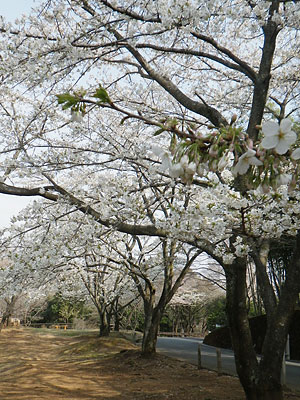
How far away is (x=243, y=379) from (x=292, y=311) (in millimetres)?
1028

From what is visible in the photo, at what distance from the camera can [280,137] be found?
1.05 metres

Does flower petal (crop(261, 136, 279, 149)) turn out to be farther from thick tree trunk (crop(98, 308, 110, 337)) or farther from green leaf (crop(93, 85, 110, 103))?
thick tree trunk (crop(98, 308, 110, 337))

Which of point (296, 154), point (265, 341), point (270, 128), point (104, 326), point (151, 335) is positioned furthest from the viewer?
point (104, 326)

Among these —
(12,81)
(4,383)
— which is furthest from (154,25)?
(4,383)

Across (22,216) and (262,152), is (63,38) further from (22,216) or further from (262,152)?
(262,152)

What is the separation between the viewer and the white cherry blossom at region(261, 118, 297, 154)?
103cm

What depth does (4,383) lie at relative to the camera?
7414mm

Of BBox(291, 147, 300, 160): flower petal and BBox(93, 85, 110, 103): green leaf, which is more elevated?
BBox(93, 85, 110, 103): green leaf

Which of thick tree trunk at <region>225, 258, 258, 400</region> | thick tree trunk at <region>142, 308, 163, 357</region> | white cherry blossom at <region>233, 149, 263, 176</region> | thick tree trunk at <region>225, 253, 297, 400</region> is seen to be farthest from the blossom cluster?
thick tree trunk at <region>142, 308, 163, 357</region>

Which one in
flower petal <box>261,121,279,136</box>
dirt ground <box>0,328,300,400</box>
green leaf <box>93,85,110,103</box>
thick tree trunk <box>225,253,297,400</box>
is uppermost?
green leaf <box>93,85,110,103</box>

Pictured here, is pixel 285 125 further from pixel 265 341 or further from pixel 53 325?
pixel 53 325

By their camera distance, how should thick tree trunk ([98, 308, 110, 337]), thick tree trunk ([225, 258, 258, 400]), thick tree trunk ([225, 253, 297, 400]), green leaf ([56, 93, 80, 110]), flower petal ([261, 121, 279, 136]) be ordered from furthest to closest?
thick tree trunk ([98, 308, 110, 337]), thick tree trunk ([225, 258, 258, 400]), thick tree trunk ([225, 253, 297, 400]), green leaf ([56, 93, 80, 110]), flower petal ([261, 121, 279, 136])

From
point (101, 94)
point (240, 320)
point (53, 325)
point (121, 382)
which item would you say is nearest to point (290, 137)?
point (101, 94)

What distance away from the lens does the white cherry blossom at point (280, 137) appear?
1030mm
